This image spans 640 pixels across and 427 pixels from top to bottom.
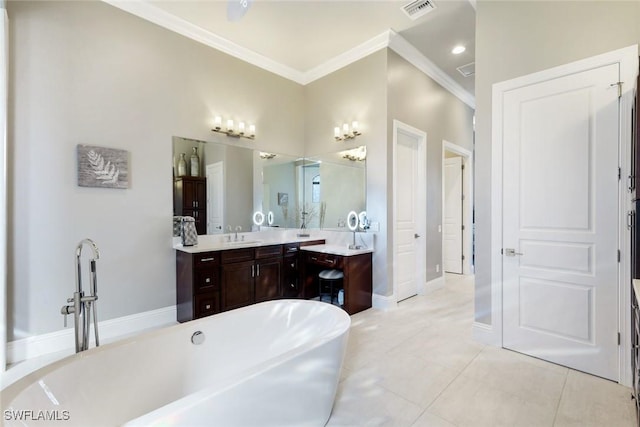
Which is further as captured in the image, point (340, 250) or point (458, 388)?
point (340, 250)

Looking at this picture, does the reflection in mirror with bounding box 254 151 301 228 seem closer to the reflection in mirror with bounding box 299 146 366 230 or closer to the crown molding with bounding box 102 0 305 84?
the reflection in mirror with bounding box 299 146 366 230

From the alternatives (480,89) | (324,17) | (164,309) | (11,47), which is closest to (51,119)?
(11,47)

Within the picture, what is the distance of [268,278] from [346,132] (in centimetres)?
227

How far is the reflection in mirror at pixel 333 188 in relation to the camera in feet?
13.1

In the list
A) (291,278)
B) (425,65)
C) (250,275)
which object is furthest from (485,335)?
(425,65)

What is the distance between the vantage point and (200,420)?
1.11 metres

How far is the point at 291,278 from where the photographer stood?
13.0 ft

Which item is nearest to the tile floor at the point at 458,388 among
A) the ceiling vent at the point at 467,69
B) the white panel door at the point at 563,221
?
the white panel door at the point at 563,221

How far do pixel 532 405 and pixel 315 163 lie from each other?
145 inches

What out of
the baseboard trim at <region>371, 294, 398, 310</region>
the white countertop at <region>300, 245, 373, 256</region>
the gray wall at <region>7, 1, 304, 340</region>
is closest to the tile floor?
the baseboard trim at <region>371, 294, 398, 310</region>

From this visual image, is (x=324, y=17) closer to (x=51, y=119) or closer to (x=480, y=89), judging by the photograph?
(x=480, y=89)

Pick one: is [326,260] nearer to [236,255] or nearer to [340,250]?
[340,250]

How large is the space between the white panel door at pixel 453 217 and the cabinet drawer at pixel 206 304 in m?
4.33

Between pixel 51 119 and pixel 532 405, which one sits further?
pixel 51 119
